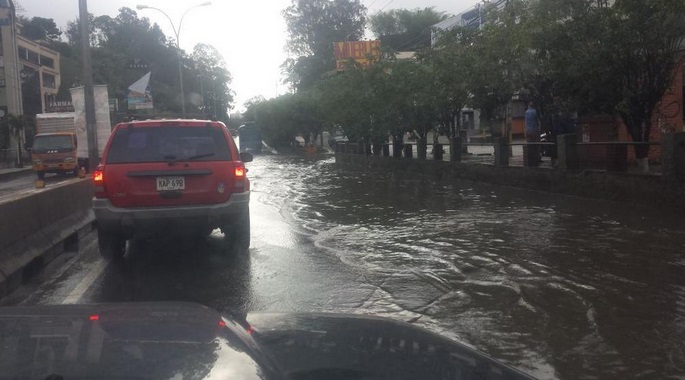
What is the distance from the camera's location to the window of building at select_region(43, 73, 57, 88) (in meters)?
64.5

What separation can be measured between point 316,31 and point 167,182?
6518cm

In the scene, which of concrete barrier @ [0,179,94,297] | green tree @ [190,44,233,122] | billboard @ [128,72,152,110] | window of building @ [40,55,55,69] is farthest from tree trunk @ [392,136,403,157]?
green tree @ [190,44,233,122]

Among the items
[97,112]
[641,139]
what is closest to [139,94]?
[97,112]

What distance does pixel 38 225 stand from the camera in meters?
9.48

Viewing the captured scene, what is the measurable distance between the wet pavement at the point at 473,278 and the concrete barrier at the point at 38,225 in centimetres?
28

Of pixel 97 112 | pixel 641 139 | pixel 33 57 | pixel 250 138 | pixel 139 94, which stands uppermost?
pixel 33 57

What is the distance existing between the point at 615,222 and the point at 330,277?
574 cm

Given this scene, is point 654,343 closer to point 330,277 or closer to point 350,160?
point 330,277

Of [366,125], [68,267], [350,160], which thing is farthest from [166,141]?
[350,160]

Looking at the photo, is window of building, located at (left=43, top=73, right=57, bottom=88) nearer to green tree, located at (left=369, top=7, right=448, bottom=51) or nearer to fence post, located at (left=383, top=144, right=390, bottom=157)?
green tree, located at (left=369, top=7, right=448, bottom=51)

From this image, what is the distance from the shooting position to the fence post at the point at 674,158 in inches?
463

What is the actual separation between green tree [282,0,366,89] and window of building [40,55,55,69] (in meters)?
23.1

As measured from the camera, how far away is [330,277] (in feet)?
25.8

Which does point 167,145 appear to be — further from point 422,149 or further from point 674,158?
point 422,149
